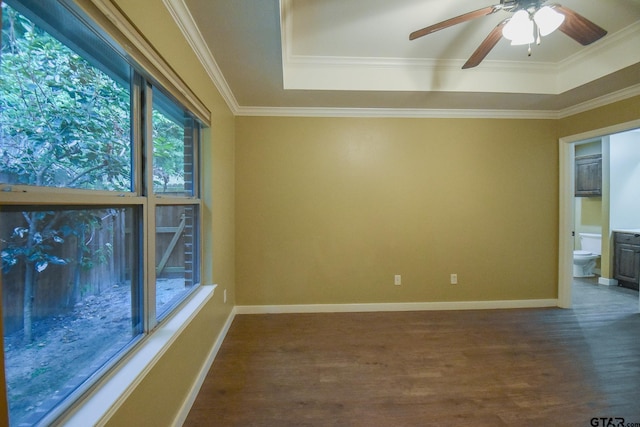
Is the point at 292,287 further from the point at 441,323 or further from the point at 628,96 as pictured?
the point at 628,96

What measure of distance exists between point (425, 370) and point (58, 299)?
223cm

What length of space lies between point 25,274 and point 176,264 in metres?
0.98

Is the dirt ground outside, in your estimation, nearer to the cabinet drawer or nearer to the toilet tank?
the cabinet drawer

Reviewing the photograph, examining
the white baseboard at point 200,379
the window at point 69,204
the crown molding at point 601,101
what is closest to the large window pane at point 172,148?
the window at point 69,204

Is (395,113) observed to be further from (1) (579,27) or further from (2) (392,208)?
(1) (579,27)

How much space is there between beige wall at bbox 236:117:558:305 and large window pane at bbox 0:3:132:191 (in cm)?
183

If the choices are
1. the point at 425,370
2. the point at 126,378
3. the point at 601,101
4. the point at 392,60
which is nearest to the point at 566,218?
the point at 601,101

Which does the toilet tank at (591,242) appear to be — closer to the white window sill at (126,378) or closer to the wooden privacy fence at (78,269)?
the white window sill at (126,378)

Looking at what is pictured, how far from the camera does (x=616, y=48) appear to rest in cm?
207

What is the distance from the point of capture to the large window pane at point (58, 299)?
710 millimetres

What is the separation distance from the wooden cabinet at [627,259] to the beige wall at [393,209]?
67.7 inches

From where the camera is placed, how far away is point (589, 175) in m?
4.28

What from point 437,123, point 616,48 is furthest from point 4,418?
point 616,48

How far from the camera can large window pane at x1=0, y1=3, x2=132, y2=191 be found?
679mm
